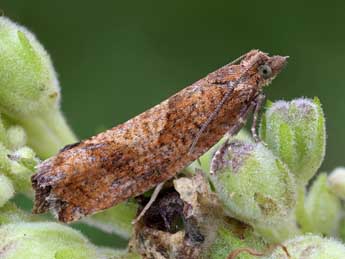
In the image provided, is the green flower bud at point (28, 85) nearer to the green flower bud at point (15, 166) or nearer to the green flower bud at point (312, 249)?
the green flower bud at point (15, 166)

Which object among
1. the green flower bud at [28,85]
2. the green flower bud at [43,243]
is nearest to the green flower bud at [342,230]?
the green flower bud at [43,243]

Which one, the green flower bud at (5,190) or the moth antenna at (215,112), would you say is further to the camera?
the moth antenna at (215,112)

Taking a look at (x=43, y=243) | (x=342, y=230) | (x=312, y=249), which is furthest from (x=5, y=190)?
(x=342, y=230)

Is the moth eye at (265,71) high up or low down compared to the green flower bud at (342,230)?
up

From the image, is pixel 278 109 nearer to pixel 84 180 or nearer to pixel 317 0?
pixel 84 180

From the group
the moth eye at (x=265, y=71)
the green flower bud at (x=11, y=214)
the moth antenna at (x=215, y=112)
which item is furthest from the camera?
the moth eye at (x=265, y=71)

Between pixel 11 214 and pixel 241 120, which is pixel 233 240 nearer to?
pixel 241 120

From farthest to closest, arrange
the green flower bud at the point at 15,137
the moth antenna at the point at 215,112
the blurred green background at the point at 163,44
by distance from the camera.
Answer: the blurred green background at the point at 163,44 < the moth antenna at the point at 215,112 < the green flower bud at the point at 15,137

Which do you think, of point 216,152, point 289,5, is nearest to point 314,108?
point 216,152

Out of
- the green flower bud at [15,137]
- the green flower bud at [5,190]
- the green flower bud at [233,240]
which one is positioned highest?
the green flower bud at [15,137]
